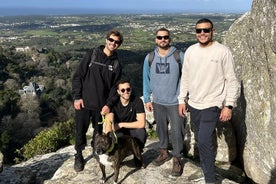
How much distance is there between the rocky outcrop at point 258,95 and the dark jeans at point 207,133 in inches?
64.2

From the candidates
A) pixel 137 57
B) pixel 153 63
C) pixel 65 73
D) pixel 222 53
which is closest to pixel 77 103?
pixel 153 63

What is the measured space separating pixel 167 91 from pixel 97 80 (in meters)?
1.40

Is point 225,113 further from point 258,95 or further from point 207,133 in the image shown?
point 258,95

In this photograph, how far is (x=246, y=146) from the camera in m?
8.03

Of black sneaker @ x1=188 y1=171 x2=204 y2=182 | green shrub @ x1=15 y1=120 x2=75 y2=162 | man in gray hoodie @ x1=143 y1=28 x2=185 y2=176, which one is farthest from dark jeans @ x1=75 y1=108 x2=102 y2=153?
green shrub @ x1=15 y1=120 x2=75 y2=162

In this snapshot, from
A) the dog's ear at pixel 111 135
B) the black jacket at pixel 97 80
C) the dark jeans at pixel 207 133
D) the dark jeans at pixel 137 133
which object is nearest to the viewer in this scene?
the dark jeans at pixel 207 133

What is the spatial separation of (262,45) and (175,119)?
91.5 inches

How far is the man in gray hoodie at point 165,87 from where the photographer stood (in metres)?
6.50

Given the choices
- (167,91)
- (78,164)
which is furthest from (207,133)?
(78,164)

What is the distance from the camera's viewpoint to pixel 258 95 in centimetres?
730

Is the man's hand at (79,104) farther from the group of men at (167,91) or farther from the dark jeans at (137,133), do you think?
the dark jeans at (137,133)

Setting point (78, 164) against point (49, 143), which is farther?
point (49, 143)

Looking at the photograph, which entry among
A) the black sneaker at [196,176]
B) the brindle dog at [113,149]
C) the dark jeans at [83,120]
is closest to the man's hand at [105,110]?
the dark jeans at [83,120]

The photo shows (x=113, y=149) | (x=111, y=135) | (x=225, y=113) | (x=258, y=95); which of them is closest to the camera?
(x=225, y=113)
